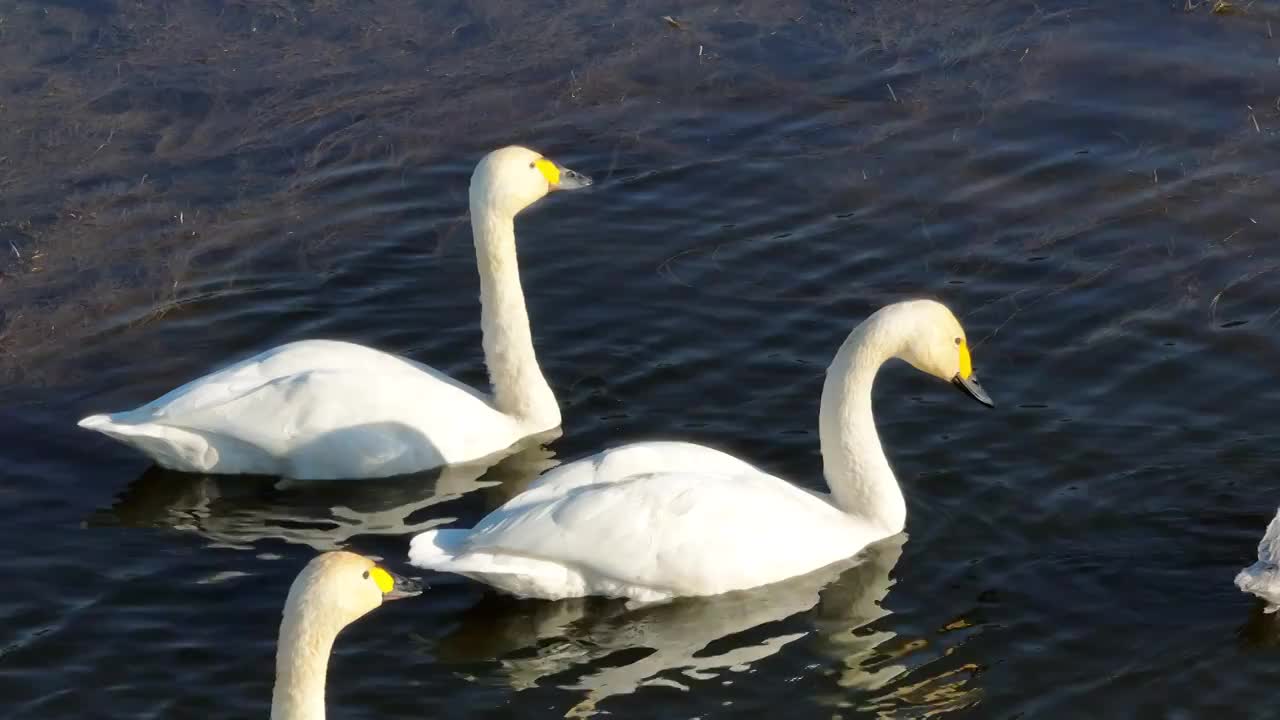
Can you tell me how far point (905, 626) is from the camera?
9.09 meters

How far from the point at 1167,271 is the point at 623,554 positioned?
188 inches

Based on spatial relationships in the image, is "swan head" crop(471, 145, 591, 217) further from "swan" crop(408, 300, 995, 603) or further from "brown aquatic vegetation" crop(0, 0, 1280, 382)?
"swan" crop(408, 300, 995, 603)

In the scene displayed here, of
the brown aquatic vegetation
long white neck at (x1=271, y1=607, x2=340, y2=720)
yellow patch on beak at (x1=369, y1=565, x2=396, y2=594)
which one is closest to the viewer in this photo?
long white neck at (x1=271, y1=607, x2=340, y2=720)

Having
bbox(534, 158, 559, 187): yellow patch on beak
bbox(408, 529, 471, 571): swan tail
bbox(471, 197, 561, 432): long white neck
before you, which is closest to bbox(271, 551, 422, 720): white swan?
bbox(408, 529, 471, 571): swan tail

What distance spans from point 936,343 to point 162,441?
399 cm

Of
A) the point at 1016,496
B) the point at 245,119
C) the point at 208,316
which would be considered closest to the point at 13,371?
the point at 208,316

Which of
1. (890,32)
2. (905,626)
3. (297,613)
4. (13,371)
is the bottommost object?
(905,626)

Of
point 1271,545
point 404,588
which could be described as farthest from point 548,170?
point 1271,545

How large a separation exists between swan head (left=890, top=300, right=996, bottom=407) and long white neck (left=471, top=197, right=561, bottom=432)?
2.20m

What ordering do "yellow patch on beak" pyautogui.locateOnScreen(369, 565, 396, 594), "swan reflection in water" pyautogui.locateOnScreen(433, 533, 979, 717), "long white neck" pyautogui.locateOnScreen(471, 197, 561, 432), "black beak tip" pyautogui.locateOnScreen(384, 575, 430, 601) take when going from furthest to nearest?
1. "long white neck" pyautogui.locateOnScreen(471, 197, 561, 432)
2. "swan reflection in water" pyautogui.locateOnScreen(433, 533, 979, 717)
3. "black beak tip" pyautogui.locateOnScreen(384, 575, 430, 601)
4. "yellow patch on beak" pyautogui.locateOnScreen(369, 565, 396, 594)

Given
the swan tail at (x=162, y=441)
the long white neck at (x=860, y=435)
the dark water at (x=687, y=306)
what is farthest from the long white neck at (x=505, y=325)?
the long white neck at (x=860, y=435)

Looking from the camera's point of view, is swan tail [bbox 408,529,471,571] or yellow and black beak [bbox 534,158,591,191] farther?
yellow and black beak [bbox 534,158,591,191]

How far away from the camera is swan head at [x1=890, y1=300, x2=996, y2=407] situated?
991 centimetres

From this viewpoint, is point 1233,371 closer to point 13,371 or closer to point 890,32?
point 890,32
